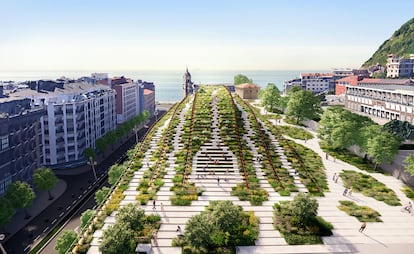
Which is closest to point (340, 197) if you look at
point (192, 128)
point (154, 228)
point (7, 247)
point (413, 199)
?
point (413, 199)

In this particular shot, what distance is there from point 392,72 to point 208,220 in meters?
200

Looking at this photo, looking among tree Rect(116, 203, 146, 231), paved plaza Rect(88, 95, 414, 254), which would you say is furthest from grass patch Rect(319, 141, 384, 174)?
tree Rect(116, 203, 146, 231)

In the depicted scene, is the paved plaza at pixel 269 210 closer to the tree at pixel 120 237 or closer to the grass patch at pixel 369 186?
the grass patch at pixel 369 186

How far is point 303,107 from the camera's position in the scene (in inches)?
3967

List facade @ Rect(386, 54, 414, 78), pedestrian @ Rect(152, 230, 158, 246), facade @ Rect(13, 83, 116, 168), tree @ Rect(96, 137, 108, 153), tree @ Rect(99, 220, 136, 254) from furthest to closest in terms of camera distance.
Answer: facade @ Rect(386, 54, 414, 78) → tree @ Rect(96, 137, 108, 153) → facade @ Rect(13, 83, 116, 168) → pedestrian @ Rect(152, 230, 158, 246) → tree @ Rect(99, 220, 136, 254)

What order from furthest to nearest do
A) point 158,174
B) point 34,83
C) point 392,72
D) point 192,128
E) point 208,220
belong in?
point 392,72 → point 34,83 → point 192,128 → point 158,174 → point 208,220

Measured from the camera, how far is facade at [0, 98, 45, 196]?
6222cm

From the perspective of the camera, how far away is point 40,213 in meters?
63.9

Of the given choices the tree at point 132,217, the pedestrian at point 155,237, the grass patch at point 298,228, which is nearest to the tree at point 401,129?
the grass patch at point 298,228

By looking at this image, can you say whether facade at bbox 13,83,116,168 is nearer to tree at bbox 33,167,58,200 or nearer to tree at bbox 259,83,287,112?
tree at bbox 33,167,58,200

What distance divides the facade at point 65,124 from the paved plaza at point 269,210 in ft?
104

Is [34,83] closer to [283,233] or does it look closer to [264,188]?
[264,188]

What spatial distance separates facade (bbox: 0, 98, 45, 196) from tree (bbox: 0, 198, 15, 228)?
7.19 meters

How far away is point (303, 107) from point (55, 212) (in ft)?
237
